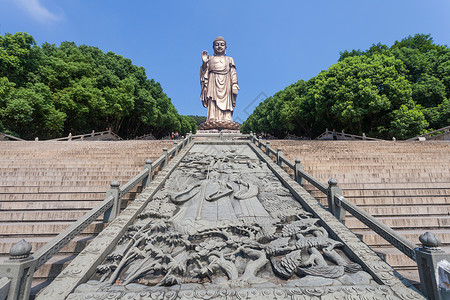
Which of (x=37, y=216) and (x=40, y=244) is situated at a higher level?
(x=37, y=216)

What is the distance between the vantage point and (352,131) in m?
19.3

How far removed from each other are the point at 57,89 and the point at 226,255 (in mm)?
19737

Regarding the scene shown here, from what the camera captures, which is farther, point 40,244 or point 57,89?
point 57,89

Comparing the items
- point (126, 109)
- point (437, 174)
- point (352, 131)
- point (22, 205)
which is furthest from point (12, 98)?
point (352, 131)

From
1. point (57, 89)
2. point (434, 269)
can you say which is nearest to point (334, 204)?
point (434, 269)

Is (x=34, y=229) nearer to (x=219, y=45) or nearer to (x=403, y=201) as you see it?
(x=403, y=201)

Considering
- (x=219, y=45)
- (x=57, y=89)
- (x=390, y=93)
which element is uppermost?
(x=219, y=45)

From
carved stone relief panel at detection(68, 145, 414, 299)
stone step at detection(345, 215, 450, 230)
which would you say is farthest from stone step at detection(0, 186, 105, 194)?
stone step at detection(345, 215, 450, 230)

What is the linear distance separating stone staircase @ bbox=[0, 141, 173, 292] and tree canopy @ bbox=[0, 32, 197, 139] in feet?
22.8

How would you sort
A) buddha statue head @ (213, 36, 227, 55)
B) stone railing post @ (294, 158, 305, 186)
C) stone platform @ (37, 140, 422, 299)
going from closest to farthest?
stone platform @ (37, 140, 422, 299) < stone railing post @ (294, 158, 305, 186) < buddha statue head @ (213, 36, 227, 55)

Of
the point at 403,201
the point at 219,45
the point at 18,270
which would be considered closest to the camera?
the point at 18,270

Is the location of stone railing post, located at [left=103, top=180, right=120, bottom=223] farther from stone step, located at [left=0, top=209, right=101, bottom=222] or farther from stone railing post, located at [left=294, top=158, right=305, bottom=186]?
stone railing post, located at [left=294, top=158, right=305, bottom=186]

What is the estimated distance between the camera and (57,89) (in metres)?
17.1

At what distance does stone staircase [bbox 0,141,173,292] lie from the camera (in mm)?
3811
